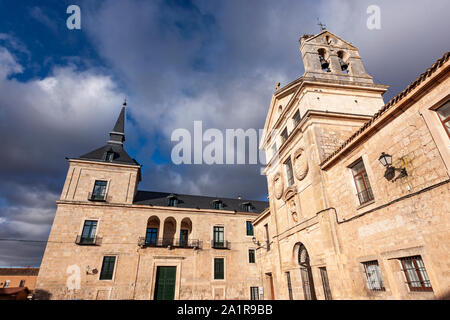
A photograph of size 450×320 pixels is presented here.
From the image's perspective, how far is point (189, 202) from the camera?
30.7 meters

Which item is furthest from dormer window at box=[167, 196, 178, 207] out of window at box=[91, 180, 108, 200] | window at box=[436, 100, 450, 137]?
window at box=[436, 100, 450, 137]

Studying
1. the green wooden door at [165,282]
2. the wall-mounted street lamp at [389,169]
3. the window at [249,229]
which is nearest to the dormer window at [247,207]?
the window at [249,229]

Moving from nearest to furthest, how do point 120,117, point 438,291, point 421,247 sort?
point 438,291, point 421,247, point 120,117

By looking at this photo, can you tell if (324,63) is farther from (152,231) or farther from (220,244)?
(152,231)

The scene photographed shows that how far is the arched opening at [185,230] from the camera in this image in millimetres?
27966

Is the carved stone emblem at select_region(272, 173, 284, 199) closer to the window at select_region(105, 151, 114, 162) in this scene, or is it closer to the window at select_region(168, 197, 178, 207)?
the window at select_region(168, 197, 178, 207)

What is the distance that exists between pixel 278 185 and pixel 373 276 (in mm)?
8703

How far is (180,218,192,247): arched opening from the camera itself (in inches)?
1101

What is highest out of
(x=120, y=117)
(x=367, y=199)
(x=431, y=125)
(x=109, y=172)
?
(x=120, y=117)

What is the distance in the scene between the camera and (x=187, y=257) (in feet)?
82.5

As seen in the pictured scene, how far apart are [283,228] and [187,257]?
1379cm

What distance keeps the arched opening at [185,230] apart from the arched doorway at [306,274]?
1690 cm
